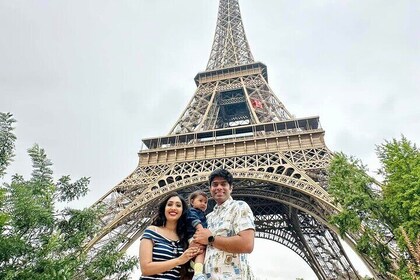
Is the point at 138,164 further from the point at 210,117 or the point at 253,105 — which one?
the point at 253,105

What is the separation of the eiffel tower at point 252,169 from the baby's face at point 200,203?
10346mm

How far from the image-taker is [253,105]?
21.2 metres

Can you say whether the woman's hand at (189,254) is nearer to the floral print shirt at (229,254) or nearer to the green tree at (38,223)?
the floral print shirt at (229,254)

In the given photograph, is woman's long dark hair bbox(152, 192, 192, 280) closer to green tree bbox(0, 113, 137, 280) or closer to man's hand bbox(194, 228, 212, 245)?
man's hand bbox(194, 228, 212, 245)

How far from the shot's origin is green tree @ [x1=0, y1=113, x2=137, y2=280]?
5465 millimetres

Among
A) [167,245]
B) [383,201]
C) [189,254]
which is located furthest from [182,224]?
[383,201]

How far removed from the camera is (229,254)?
2.29 m

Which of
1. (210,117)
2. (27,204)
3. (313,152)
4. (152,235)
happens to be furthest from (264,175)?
(152,235)

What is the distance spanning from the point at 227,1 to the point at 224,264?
34568mm

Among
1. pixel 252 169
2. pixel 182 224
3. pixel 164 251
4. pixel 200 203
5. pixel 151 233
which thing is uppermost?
pixel 252 169

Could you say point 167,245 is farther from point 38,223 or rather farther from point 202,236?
point 38,223

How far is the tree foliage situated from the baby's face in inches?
306

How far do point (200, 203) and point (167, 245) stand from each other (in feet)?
1.65

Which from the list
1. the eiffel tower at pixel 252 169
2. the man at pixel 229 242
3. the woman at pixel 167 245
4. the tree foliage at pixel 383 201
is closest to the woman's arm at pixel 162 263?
the woman at pixel 167 245
